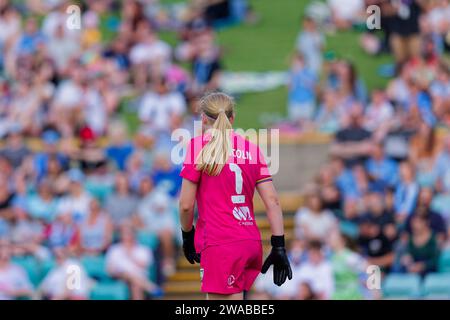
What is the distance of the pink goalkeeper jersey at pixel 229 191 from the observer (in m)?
7.20

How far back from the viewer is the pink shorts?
285 inches

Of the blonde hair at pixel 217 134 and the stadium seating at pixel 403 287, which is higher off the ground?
the blonde hair at pixel 217 134

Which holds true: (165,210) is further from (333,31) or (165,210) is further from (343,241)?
(333,31)

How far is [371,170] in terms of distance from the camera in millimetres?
13258

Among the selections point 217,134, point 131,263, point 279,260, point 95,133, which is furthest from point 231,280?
point 95,133

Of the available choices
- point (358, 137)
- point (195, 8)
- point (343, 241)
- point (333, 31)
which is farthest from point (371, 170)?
point (195, 8)

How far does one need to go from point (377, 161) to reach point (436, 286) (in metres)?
2.23

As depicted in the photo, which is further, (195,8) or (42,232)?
(195,8)

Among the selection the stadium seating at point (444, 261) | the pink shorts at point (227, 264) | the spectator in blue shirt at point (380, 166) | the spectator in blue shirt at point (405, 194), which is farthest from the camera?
the spectator in blue shirt at point (380, 166)

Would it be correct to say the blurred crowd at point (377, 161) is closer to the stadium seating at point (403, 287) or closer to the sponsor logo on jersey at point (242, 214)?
the stadium seating at point (403, 287)

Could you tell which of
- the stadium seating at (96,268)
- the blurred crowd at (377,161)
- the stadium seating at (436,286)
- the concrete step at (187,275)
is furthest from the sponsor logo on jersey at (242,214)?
the concrete step at (187,275)

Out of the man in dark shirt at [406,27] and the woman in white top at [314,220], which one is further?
the man in dark shirt at [406,27]
